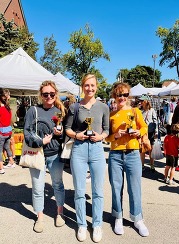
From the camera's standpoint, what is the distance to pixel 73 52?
5122 centimetres

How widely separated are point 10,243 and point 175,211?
7.85ft

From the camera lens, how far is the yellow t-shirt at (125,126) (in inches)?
115

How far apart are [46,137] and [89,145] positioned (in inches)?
22.1

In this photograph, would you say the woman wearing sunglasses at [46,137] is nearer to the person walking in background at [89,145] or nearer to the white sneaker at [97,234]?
the person walking in background at [89,145]

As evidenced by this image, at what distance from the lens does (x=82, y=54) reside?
167 feet

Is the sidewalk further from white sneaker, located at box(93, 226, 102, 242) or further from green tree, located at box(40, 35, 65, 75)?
green tree, located at box(40, 35, 65, 75)

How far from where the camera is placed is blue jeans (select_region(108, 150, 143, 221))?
9.65 feet

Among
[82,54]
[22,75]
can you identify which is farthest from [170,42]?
[22,75]

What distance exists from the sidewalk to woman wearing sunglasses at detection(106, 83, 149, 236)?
17 cm

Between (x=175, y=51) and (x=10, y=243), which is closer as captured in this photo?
(x=10, y=243)

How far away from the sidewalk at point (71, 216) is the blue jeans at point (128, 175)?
29cm

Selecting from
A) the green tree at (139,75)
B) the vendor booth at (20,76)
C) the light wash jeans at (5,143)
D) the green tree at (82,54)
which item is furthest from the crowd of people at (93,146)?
the green tree at (139,75)

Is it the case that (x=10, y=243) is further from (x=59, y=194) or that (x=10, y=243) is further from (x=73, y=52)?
(x=73, y=52)

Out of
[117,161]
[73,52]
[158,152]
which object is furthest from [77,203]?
[73,52]
